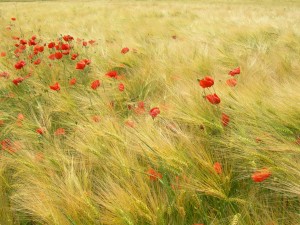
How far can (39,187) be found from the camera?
41.5 inches

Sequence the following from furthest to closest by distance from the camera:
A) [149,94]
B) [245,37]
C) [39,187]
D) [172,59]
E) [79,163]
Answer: [245,37] < [172,59] < [149,94] < [79,163] < [39,187]

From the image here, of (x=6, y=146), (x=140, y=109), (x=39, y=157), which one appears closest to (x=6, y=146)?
(x=6, y=146)

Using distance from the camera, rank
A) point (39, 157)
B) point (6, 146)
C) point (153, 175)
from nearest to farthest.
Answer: point (153, 175), point (39, 157), point (6, 146)

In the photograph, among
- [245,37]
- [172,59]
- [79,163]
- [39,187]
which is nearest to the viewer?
[39,187]

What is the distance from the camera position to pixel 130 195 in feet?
3.16

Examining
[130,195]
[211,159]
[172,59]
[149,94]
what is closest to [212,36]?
[172,59]

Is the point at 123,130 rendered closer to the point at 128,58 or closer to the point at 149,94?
the point at 149,94

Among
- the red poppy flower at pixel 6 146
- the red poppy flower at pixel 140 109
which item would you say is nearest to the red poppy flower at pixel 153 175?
the red poppy flower at pixel 140 109

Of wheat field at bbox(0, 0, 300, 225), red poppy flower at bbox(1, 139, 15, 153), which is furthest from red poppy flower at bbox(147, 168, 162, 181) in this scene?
red poppy flower at bbox(1, 139, 15, 153)

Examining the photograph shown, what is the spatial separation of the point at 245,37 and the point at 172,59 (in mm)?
1567

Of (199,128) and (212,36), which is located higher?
(199,128)

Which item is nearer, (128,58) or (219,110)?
(219,110)

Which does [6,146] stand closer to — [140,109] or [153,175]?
[140,109]

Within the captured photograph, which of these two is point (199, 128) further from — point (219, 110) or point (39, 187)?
point (39, 187)
